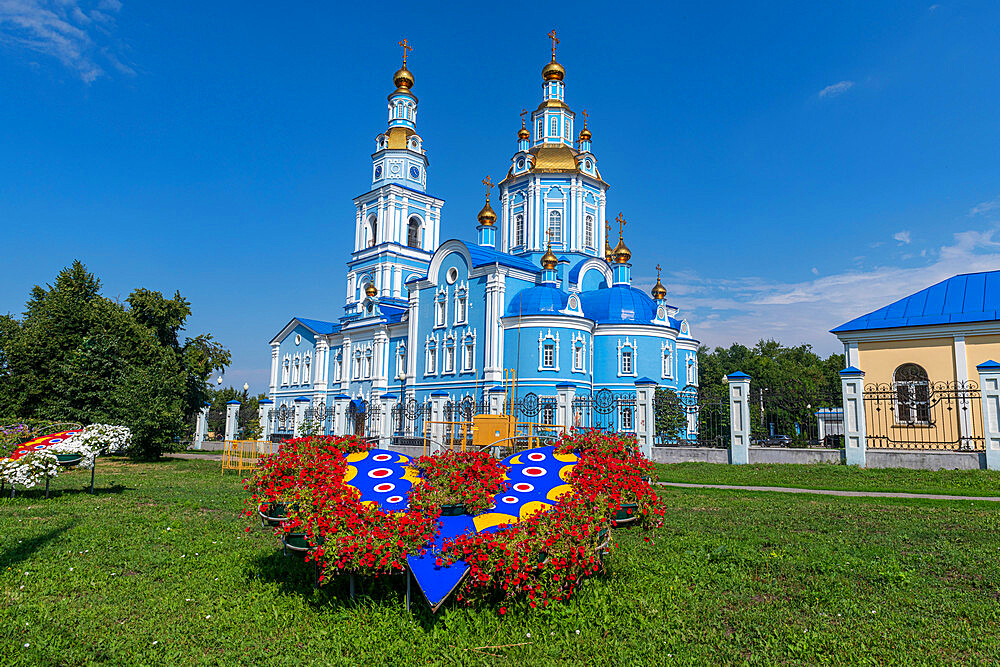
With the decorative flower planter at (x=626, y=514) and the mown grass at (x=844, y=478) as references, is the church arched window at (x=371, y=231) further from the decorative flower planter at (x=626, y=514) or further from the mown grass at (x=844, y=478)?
the decorative flower planter at (x=626, y=514)

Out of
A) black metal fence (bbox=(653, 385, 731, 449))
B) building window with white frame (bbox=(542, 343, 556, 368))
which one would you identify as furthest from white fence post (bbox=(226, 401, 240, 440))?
black metal fence (bbox=(653, 385, 731, 449))

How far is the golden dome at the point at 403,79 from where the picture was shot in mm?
38156

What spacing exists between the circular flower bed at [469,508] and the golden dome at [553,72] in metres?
31.6

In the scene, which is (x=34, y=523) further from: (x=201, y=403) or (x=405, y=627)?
(x=201, y=403)

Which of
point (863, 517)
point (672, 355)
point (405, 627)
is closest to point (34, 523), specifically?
point (405, 627)

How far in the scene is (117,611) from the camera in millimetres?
5070

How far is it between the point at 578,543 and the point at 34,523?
7913mm

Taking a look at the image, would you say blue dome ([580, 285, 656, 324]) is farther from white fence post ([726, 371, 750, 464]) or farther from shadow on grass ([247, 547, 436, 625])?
shadow on grass ([247, 547, 436, 625])

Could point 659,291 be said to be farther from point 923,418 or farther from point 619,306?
point 923,418

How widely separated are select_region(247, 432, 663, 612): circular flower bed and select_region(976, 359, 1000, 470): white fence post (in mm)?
10326

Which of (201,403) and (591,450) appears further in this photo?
(201,403)

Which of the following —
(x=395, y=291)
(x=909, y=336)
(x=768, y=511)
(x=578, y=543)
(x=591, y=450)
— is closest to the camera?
(x=578, y=543)

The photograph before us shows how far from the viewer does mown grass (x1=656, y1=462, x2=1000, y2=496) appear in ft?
36.7

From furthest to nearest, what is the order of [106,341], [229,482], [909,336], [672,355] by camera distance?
[672,355]
[106,341]
[909,336]
[229,482]
